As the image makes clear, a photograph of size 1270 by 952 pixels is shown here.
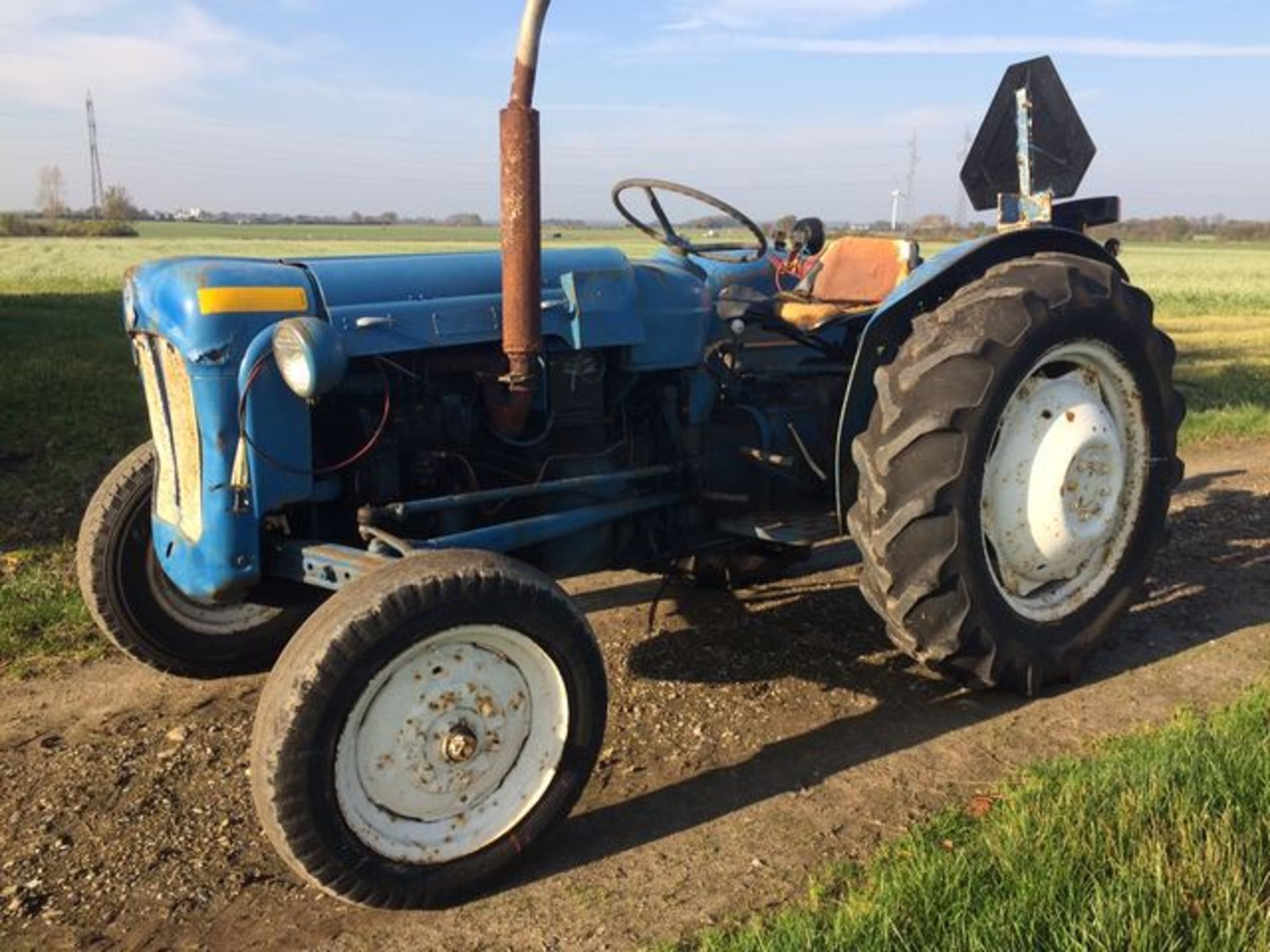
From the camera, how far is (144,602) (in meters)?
3.84

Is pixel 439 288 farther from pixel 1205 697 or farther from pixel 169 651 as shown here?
pixel 1205 697

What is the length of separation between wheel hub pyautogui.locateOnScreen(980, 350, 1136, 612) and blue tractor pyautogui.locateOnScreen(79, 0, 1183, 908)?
0.04ft

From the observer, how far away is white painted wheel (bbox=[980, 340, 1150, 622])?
12.6 ft

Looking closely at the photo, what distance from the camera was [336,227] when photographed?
85.4 m

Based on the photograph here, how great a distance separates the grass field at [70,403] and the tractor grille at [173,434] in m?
1.31

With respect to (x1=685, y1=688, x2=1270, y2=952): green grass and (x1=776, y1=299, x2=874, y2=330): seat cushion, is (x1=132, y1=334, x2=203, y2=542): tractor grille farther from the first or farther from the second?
(x1=776, y1=299, x2=874, y2=330): seat cushion

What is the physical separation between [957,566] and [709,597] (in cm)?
163

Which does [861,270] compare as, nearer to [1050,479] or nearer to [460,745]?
[1050,479]

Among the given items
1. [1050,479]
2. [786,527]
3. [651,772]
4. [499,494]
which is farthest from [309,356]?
[1050,479]

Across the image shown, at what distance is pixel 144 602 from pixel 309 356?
4.84 ft

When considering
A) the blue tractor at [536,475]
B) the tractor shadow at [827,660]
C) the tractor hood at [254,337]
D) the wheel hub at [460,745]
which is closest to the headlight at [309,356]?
the blue tractor at [536,475]

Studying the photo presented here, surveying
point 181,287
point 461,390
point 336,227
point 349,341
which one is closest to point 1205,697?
point 461,390

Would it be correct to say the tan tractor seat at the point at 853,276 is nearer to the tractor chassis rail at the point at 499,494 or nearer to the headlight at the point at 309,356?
the tractor chassis rail at the point at 499,494

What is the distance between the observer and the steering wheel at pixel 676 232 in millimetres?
4207
